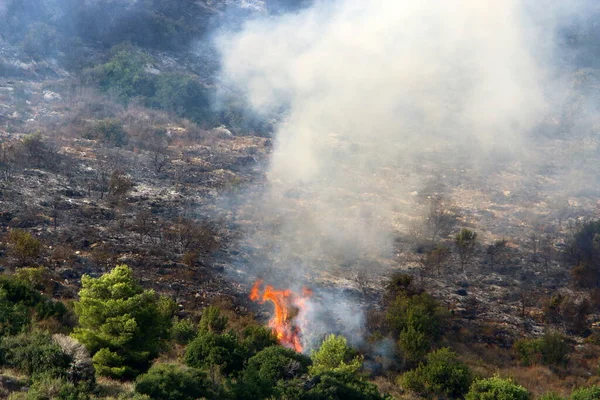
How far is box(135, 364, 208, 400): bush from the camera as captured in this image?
549 inches

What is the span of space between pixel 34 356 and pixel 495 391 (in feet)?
42.5

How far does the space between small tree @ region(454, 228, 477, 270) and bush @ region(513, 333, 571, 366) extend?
6.67 m

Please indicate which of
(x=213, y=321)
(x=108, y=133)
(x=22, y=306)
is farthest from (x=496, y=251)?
(x=22, y=306)

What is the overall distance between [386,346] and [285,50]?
3698 centimetres

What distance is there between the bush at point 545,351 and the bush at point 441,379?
14.6 ft

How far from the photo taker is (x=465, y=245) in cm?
3111

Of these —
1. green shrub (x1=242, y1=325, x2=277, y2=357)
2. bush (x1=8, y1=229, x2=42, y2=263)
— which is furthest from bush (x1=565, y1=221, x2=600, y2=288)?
bush (x1=8, y1=229, x2=42, y2=263)

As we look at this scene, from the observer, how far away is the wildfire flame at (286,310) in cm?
2331

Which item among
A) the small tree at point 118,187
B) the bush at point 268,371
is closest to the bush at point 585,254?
the bush at point 268,371

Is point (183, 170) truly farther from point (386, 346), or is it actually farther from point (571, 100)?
point (571, 100)

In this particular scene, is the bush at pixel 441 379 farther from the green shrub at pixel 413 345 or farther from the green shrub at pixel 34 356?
the green shrub at pixel 34 356

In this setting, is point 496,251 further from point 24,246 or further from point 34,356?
point 34,356

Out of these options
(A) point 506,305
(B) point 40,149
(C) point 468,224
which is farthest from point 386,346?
(B) point 40,149

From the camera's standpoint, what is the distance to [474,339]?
1013 inches
